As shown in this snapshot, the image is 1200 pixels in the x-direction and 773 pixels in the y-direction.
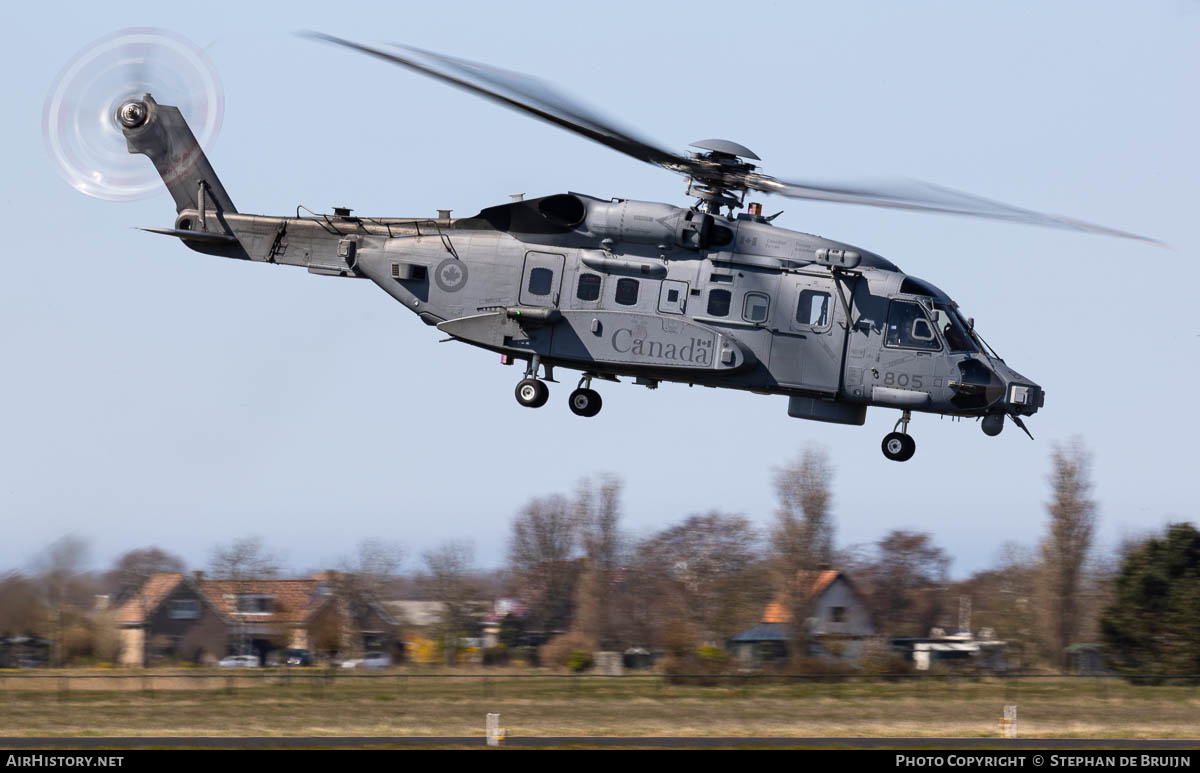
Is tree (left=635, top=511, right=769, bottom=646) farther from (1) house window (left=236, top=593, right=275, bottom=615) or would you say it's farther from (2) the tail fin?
(2) the tail fin

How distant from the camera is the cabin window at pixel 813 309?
24156 millimetres

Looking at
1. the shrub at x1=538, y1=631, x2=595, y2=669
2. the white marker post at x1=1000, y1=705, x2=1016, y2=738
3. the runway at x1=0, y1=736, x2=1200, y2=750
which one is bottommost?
the runway at x1=0, y1=736, x2=1200, y2=750

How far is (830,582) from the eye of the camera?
191 feet

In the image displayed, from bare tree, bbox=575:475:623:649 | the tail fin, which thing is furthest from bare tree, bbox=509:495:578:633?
the tail fin

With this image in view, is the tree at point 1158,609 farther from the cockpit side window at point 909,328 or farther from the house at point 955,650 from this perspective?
the cockpit side window at point 909,328

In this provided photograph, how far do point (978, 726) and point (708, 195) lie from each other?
1593cm

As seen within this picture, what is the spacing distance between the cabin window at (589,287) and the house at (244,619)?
2792 centimetres

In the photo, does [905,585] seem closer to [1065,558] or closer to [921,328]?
[1065,558]

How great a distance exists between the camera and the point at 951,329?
24.1 meters

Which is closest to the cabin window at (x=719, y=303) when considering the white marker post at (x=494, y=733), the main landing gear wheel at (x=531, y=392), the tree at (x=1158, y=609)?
the main landing gear wheel at (x=531, y=392)

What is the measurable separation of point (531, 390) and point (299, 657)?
30.5 meters

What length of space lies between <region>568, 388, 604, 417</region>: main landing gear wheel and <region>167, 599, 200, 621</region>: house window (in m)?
28.5

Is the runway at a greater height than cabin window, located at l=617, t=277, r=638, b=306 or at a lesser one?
lesser

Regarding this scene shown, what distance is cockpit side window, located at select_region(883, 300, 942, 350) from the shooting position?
24.0 metres
